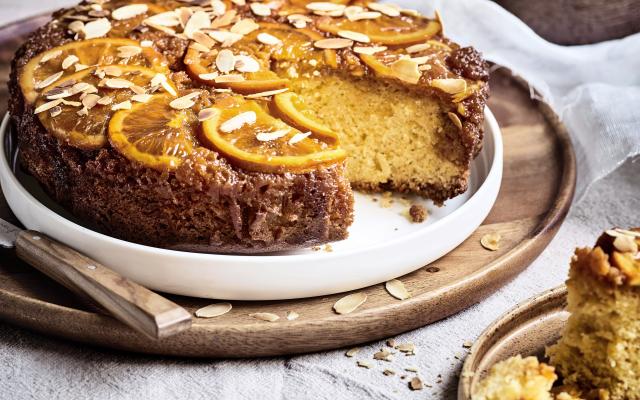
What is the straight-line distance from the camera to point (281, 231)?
9.55ft

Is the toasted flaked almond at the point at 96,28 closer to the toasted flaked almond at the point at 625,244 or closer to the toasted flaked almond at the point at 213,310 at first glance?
the toasted flaked almond at the point at 213,310

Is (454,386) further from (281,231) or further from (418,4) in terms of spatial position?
(418,4)

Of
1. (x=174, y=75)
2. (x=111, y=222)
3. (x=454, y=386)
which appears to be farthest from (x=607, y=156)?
(x=111, y=222)

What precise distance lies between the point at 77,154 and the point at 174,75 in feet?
1.81

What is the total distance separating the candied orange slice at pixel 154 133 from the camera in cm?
277

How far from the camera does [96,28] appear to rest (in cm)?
349

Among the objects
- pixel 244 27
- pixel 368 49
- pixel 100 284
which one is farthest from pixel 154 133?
pixel 368 49

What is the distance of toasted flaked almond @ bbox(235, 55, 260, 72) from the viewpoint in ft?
10.8

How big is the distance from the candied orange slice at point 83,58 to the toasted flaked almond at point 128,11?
0.74 ft

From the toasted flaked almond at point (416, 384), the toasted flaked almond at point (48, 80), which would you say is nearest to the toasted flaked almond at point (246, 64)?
the toasted flaked almond at point (48, 80)

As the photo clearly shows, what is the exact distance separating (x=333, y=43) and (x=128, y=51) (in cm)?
85

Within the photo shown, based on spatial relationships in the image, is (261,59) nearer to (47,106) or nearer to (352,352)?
(47,106)

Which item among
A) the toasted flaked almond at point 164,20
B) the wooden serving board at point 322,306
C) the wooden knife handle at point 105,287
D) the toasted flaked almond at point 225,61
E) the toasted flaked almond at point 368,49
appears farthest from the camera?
the toasted flaked almond at point 164,20

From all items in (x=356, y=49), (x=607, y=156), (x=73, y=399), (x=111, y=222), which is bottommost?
(x=607, y=156)
